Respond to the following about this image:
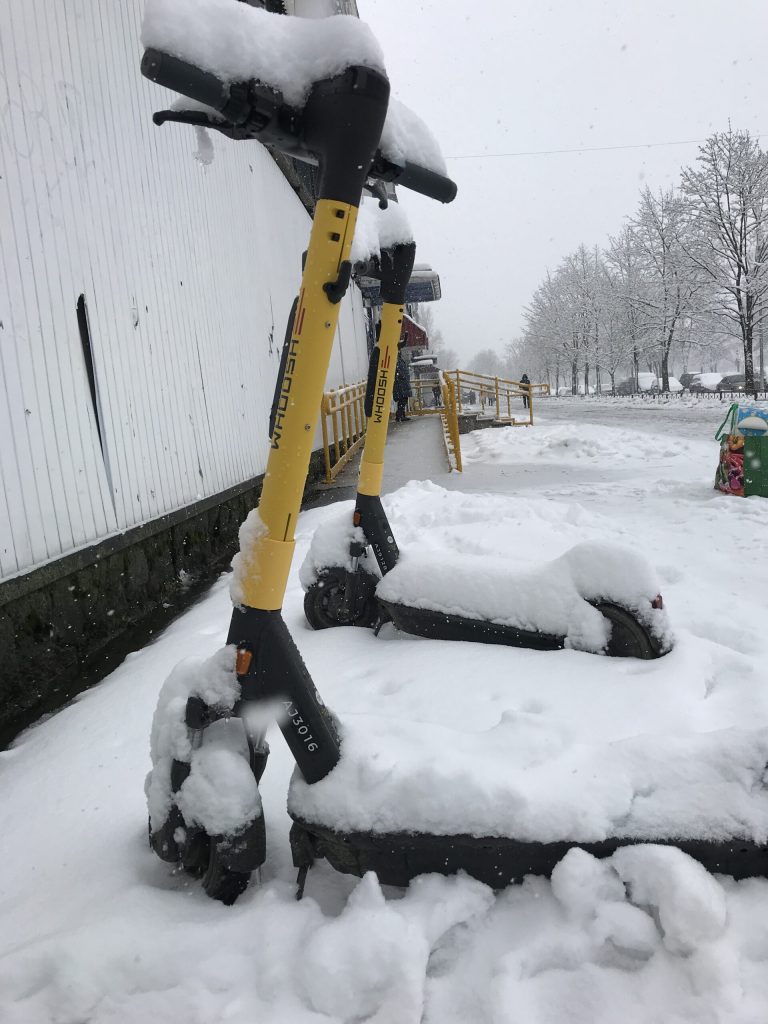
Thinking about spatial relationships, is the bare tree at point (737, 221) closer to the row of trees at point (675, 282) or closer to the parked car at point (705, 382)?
the row of trees at point (675, 282)

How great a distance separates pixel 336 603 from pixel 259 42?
240 cm

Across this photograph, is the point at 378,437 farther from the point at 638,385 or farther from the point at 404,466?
the point at 638,385

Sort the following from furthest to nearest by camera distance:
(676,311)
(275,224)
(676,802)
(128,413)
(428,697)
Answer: (676,311) → (275,224) → (128,413) → (428,697) → (676,802)

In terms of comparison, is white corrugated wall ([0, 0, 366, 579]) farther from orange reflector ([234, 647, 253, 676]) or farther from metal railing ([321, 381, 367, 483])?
metal railing ([321, 381, 367, 483])

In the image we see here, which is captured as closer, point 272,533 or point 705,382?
point 272,533

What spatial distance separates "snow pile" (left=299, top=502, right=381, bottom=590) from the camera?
122 inches

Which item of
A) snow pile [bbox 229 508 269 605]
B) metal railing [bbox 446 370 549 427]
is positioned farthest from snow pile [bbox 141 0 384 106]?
metal railing [bbox 446 370 549 427]

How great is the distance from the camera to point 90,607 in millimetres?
3705

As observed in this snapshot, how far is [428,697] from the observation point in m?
2.34

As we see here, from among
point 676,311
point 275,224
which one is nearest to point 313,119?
point 275,224

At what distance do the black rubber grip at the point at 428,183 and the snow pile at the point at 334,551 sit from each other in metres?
1.62

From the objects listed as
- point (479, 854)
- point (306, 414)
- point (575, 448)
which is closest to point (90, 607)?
point (306, 414)

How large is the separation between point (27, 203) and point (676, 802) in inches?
156

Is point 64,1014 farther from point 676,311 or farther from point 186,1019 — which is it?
Result: point 676,311
